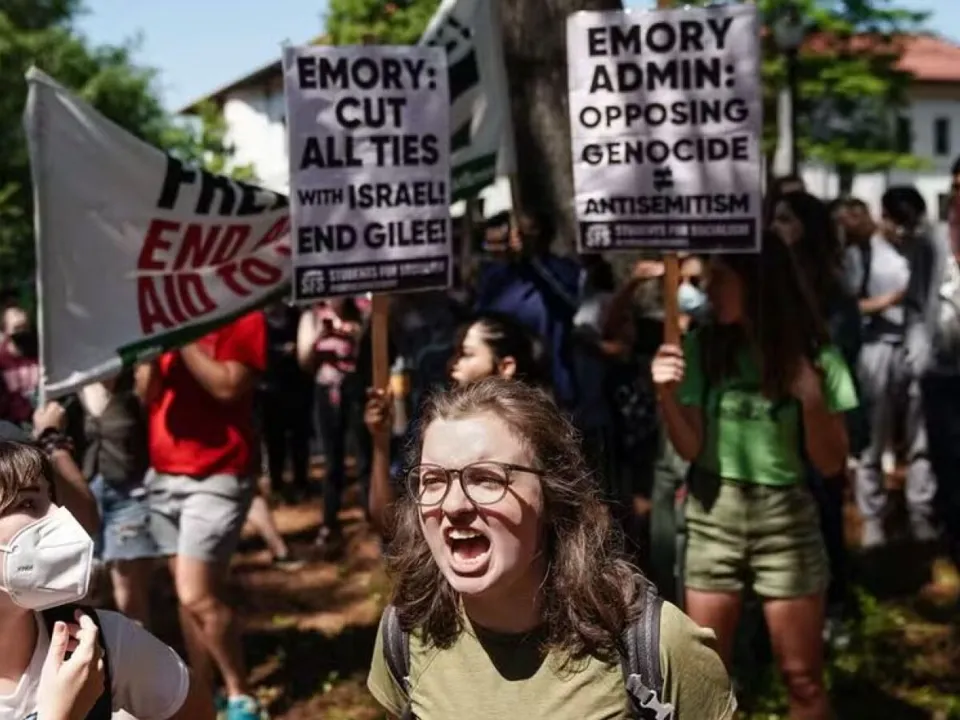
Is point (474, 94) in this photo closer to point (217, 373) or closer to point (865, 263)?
point (217, 373)

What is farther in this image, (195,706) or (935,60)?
(935,60)

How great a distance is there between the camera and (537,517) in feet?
7.86

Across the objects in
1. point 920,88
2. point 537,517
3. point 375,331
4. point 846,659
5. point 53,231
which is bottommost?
point 846,659

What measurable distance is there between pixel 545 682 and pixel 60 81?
4393cm

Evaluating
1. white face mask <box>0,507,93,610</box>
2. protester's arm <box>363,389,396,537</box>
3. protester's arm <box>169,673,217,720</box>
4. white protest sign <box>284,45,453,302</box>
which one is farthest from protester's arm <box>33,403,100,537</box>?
white face mask <box>0,507,93,610</box>

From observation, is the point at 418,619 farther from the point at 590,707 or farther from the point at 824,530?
the point at 824,530

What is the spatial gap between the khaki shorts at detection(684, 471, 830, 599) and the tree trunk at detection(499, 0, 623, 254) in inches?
148

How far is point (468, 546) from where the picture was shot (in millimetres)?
2357

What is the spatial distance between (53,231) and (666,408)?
1997 mm

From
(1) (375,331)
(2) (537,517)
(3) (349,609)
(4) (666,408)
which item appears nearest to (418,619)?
(2) (537,517)

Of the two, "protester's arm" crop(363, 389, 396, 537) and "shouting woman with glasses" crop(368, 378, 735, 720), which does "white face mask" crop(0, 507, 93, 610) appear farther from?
"protester's arm" crop(363, 389, 396, 537)

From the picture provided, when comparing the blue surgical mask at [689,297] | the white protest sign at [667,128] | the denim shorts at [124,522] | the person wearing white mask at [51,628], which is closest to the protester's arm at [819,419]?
the white protest sign at [667,128]

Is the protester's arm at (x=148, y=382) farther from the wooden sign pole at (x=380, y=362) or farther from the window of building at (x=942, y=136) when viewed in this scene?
the window of building at (x=942, y=136)

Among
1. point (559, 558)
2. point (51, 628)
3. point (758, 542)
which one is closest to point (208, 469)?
point (758, 542)
